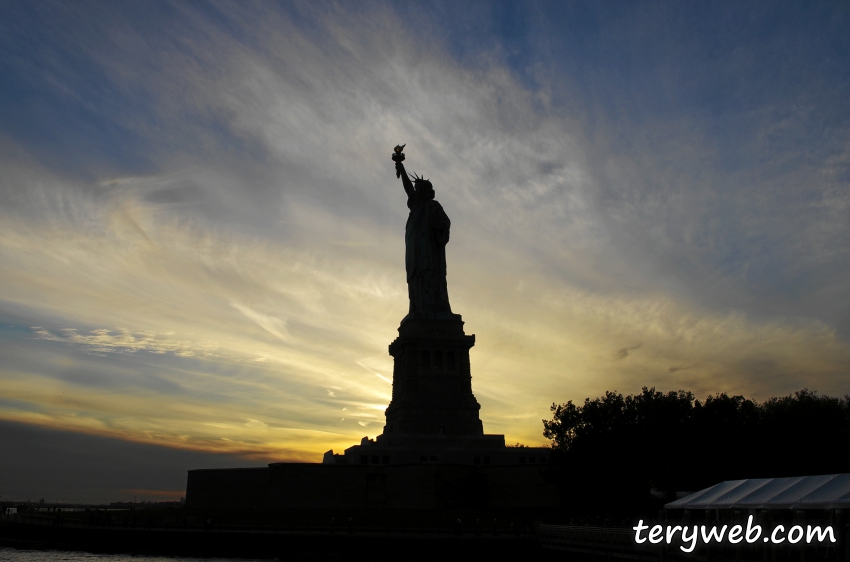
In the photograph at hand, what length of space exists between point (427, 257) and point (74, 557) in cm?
3204

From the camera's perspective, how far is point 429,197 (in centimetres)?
6119

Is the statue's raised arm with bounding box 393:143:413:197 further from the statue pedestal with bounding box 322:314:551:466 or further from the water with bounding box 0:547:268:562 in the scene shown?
the water with bounding box 0:547:268:562

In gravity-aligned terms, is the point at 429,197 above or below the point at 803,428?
above

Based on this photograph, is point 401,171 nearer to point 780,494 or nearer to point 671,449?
point 671,449

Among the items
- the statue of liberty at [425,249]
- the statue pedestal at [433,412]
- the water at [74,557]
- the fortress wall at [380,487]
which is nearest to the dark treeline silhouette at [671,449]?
the fortress wall at [380,487]

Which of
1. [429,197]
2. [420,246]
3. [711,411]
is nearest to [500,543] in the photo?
[711,411]

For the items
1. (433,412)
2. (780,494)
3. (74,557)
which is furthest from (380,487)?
(780,494)

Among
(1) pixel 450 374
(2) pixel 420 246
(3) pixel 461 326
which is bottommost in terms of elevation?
(1) pixel 450 374

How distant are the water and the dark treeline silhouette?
19490 millimetres

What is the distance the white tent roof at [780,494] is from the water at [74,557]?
918 inches

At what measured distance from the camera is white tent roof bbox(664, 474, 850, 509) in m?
18.6

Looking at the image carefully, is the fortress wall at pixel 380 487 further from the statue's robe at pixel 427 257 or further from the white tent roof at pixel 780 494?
the white tent roof at pixel 780 494

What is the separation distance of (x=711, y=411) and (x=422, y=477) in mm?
17417

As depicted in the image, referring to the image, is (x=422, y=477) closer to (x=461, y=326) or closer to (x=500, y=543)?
A: (x=500, y=543)
